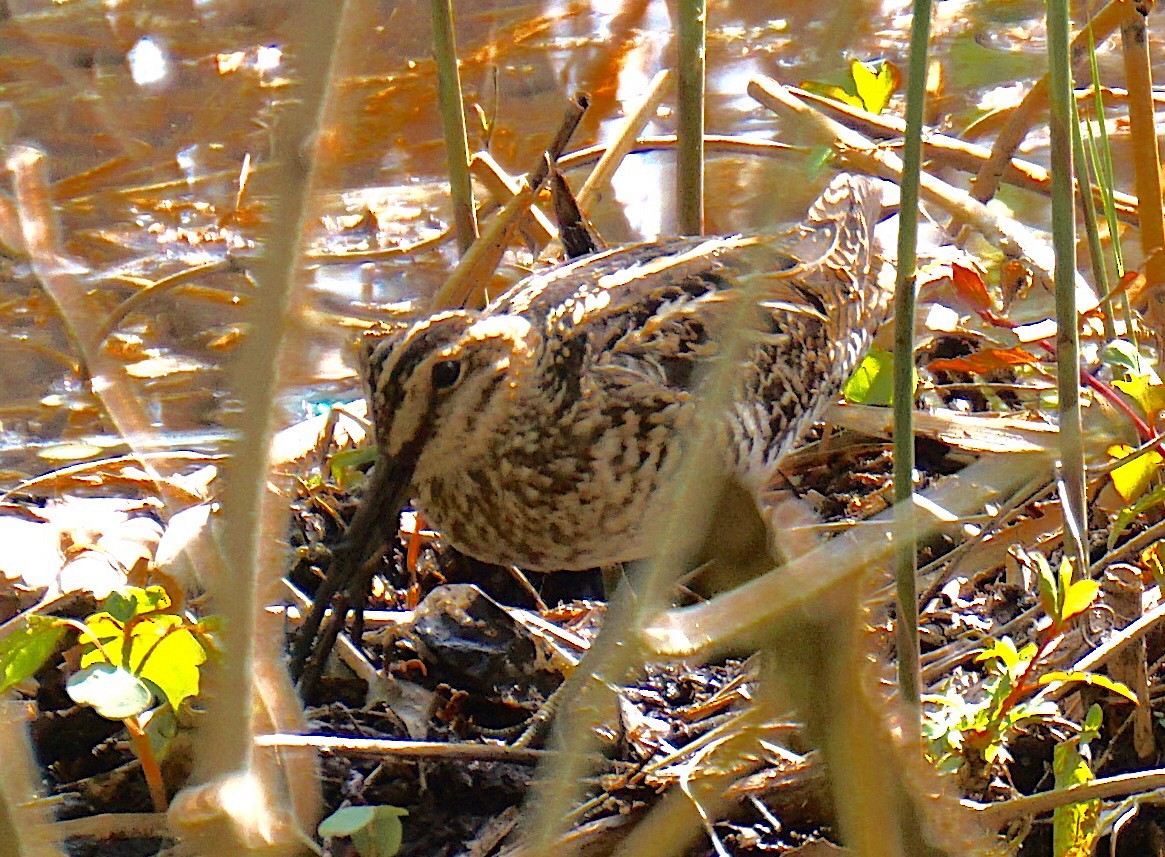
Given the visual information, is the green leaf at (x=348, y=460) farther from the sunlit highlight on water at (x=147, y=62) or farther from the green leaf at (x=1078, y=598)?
the sunlit highlight on water at (x=147, y=62)

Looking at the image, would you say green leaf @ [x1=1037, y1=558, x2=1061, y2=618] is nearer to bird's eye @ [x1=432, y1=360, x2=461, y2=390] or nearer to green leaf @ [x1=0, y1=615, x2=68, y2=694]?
bird's eye @ [x1=432, y1=360, x2=461, y2=390]

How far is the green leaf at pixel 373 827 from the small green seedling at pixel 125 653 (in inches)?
8.9

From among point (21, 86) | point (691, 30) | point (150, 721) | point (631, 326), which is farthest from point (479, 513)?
point (21, 86)

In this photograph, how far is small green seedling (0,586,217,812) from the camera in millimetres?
1542

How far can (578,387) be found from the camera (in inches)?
92.4

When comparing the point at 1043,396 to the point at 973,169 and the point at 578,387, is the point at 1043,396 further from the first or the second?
the point at 578,387

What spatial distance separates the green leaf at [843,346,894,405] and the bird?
3 cm

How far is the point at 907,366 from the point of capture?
4.97ft

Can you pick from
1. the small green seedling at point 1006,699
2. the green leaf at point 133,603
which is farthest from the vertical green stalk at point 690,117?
the green leaf at point 133,603

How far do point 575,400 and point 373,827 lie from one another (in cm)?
83

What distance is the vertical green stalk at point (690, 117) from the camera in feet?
7.68

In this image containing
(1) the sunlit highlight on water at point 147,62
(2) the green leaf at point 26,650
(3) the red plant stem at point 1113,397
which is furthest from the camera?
(1) the sunlit highlight on water at point 147,62

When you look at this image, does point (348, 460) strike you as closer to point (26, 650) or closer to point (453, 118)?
point (453, 118)

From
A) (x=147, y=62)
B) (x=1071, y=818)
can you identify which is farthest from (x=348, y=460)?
(x=147, y=62)
